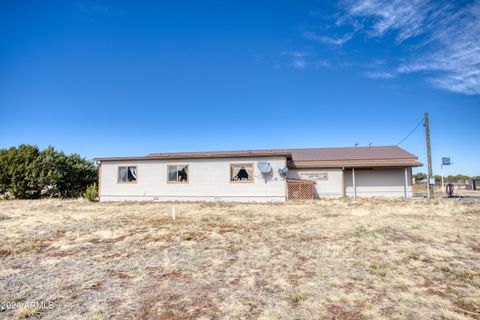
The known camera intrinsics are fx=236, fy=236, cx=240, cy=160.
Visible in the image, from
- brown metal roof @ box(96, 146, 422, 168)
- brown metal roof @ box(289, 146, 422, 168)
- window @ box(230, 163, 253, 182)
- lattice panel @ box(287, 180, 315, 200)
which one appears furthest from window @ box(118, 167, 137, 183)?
brown metal roof @ box(289, 146, 422, 168)

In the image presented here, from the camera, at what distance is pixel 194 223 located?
7.80 metres

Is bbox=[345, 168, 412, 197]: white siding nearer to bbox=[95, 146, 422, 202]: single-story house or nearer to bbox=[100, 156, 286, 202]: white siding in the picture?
bbox=[95, 146, 422, 202]: single-story house

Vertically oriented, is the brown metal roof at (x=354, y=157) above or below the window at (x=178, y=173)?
above

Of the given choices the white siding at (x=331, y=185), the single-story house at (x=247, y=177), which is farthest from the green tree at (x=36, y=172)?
the white siding at (x=331, y=185)

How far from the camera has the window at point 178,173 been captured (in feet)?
47.5

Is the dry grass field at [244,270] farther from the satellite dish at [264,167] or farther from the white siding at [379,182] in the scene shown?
the white siding at [379,182]

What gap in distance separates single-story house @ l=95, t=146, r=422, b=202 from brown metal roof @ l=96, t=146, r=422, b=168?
0.06m

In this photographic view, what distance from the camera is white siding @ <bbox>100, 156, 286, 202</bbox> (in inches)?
539

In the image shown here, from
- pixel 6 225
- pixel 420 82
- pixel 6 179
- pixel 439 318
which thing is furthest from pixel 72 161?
pixel 420 82

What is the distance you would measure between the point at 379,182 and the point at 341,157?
9.93ft

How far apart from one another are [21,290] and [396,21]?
15.9m

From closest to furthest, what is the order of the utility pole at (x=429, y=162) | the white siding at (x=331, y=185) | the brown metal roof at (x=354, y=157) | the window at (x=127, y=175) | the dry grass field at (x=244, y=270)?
the dry grass field at (x=244, y=270) < the utility pole at (x=429, y=162) < the window at (x=127, y=175) < the white siding at (x=331, y=185) < the brown metal roof at (x=354, y=157)

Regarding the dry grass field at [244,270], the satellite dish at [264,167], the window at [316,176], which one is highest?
the satellite dish at [264,167]

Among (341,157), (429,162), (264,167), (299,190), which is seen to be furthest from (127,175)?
(429,162)
